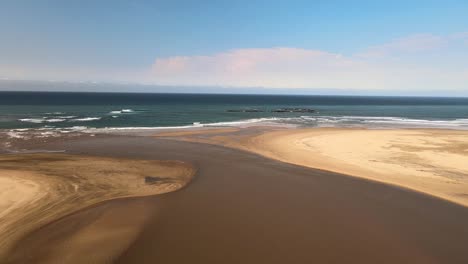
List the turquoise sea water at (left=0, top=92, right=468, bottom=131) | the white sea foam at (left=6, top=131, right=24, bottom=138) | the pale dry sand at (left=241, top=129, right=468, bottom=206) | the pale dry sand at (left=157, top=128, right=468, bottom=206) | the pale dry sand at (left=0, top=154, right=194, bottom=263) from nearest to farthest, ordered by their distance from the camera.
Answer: the pale dry sand at (left=0, top=154, right=194, bottom=263) → the pale dry sand at (left=241, top=129, right=468, bottom=206) → the pale dry sand at (left=157, top=128, right=468, bottom=206) → the white sea foam at (left=6, top=131, right=24, bottom=138) → the turquoise sea water at (left=0, top=92, right=468, bottom=131)

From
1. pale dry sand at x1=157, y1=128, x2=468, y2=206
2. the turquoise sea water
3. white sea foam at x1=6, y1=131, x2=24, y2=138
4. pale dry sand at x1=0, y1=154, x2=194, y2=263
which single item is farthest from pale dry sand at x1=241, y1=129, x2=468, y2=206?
white sea foam at x1=6, y1=131, x2=24, y2=138

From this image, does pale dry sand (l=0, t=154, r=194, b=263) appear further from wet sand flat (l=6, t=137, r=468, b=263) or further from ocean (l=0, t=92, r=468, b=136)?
ocean (l=0, t=92, r=468, b=136)

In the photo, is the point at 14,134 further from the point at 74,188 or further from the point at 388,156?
the point at 388,156

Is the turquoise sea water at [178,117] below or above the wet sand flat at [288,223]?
above

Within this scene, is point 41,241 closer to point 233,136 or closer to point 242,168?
point 242,168

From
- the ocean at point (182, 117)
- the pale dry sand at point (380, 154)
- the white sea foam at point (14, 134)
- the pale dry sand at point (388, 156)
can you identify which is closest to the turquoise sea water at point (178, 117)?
the ocean at point (182, 117)

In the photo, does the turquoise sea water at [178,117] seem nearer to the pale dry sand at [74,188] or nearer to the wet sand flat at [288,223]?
the pale dry sand at [74,188]
